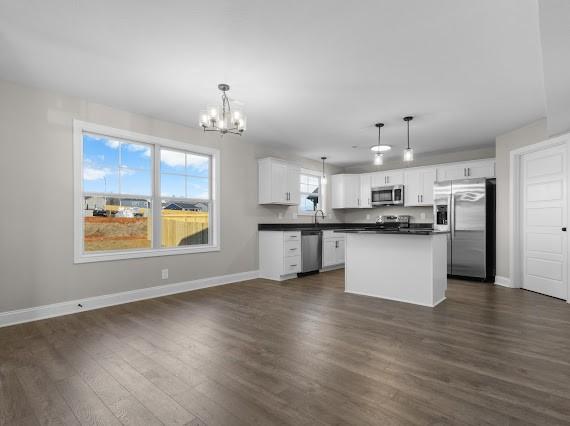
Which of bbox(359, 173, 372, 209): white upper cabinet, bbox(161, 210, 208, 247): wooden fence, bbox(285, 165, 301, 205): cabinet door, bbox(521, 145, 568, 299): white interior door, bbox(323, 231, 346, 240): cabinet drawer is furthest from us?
bbox(359, 173, 372, 209): white upper cabinet

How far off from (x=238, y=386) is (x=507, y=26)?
123 inches

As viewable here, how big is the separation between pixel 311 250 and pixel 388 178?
8.58 feet

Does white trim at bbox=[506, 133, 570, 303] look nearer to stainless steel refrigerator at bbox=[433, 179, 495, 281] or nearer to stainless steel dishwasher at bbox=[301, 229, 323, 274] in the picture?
stainless steel refrigerator at bbox=[433, 179, 495, 281]

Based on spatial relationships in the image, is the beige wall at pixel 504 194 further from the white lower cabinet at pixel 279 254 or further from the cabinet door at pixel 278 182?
the cabinet door at pixel 278 182

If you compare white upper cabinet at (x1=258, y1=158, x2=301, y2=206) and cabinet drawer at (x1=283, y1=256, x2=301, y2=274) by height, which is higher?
A: white upper cabinet at (x1=258, y1=158, x2=301, y2=206)

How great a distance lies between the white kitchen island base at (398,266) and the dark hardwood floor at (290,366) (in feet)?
0.94

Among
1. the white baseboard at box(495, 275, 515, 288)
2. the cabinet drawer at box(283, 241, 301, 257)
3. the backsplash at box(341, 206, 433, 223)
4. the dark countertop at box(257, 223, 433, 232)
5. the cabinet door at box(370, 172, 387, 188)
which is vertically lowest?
the white baseboard at box(495, 275, 515, 288)

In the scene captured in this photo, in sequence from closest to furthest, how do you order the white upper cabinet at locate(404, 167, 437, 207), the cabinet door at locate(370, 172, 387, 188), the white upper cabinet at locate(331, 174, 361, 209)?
the white upper cabinet at locate(404, 167, 437, 207) → the cabinet door at locate(370, 172, 387, 188) → the white upper cabinet at locate(331, 174, 361, 209)

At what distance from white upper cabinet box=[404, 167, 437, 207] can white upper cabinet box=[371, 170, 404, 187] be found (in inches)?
5.2

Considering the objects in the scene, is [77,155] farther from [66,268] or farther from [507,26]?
[507,26]

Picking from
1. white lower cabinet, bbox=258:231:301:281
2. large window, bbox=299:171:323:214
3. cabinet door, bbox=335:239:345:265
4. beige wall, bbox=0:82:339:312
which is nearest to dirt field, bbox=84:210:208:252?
beige wall, bbox=0:82:339:312

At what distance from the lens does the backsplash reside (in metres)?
6.88

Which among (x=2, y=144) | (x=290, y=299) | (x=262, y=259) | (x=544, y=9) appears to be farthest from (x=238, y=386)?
(x=262, y=259)

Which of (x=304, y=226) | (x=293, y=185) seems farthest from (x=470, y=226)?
(x=293, y=185)
